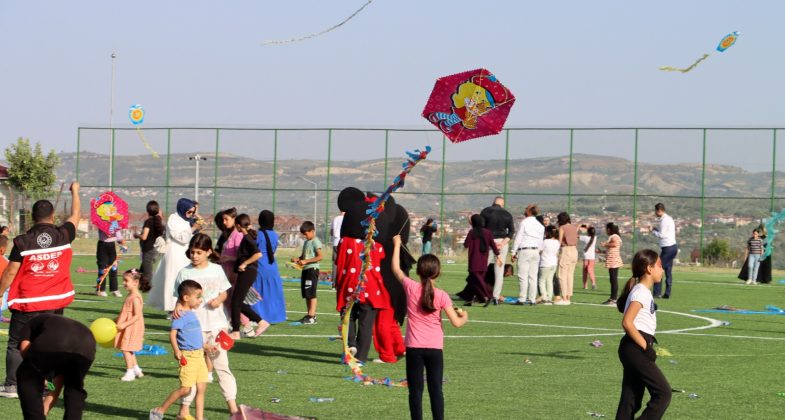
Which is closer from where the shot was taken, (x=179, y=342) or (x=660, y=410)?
(x=660, y=410)

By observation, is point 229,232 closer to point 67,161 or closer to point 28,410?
point 28,410

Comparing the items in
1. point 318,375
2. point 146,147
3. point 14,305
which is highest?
point 146,147

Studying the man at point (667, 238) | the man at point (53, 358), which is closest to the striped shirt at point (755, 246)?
the man at point (667, 238)

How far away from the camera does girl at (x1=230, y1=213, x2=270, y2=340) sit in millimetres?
15516

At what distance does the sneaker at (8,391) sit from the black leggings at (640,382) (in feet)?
17.5

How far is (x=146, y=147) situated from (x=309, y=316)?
35.2m

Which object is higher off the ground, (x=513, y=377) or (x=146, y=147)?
(x=146, y=147)

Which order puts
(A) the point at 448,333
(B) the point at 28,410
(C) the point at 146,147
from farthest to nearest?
1. (C) the point at 146,147
2. (A) the point at 448,333
3. (B) the point at 28,410

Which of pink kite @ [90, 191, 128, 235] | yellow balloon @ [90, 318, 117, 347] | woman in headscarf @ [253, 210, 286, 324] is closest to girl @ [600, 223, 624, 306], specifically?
pink kite @ [90, 191, 128, 235]

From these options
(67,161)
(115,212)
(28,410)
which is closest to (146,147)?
(115,212)

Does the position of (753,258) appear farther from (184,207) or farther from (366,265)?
(366,265)

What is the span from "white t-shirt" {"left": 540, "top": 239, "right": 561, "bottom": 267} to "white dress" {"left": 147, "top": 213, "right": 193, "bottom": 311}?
7767mm

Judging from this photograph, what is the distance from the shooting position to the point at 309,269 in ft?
61.6

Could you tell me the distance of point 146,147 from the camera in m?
52.5
